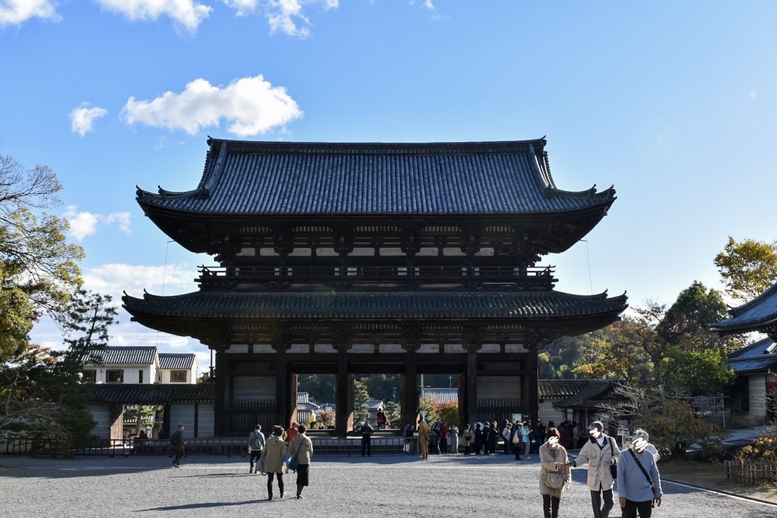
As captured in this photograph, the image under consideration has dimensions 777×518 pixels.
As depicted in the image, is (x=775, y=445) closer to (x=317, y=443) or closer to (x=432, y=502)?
(x=432, y=502)

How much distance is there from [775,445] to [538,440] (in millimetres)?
11508

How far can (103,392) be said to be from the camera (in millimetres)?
34438

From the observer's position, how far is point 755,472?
63.0 ft

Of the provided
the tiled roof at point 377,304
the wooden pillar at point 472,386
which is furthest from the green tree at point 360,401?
the tiled roof at point 377,304

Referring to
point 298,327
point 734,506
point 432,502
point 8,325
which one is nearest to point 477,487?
point 432,502

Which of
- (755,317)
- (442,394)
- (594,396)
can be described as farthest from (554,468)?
(442,394)

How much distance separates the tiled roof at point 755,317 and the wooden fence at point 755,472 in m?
7.18

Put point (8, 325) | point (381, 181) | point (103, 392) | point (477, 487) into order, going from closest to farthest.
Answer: point (477, 487) < point (8, 325) < point (103, 392) < point (381, 181)

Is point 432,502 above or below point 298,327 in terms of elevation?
below

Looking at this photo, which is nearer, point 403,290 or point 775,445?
point 775,445

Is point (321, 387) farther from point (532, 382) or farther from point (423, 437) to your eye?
point (423, 437)

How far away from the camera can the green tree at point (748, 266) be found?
5425 cm

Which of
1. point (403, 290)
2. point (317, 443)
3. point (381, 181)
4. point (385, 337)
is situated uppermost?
point (381, 181)

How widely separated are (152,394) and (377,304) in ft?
35.8
